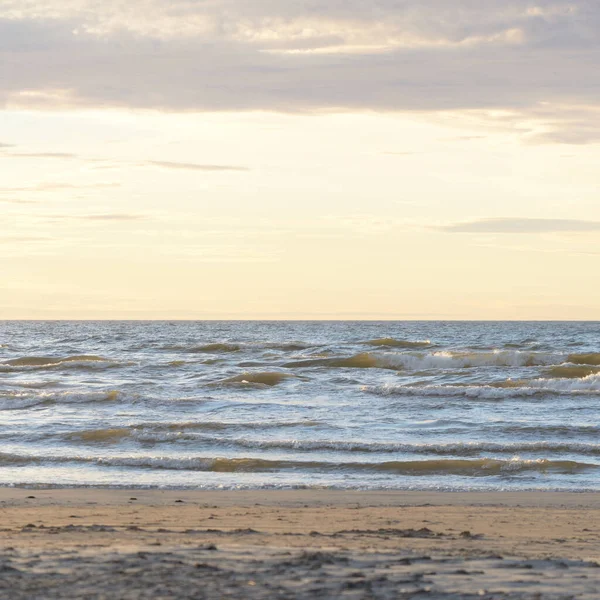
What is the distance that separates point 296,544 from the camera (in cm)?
779

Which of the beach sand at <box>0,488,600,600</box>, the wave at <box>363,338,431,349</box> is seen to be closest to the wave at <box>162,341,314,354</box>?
the wave at <box>363,338,431,349</box>

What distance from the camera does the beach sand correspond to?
5918mm

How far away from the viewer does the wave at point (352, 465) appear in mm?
14391

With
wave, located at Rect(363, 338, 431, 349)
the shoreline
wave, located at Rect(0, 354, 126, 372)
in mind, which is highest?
wave, located at Rect(363, 338, 431, 349)

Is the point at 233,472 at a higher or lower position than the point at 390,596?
lower

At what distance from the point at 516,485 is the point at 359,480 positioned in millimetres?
2443

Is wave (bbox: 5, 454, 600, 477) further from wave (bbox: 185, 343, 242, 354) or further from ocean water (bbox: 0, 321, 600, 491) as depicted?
wave (bbox: 185, 343, 242, 354)

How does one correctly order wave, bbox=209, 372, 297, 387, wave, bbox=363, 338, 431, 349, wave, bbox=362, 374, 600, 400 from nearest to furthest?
wave, bbox=362, 374, 600, 400
wave, bbox=209, 372, 297, 387
wave, bbox=363, 338, 431, 349

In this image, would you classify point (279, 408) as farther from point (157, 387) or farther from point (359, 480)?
point (359, 480)

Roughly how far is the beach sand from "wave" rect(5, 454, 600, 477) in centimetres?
190

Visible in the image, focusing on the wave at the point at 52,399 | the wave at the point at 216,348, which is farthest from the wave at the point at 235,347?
the wave at the point at 52,399

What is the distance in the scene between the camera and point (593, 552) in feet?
26.3

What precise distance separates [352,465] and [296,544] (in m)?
7.04

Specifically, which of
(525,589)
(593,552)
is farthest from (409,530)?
(525,589)
